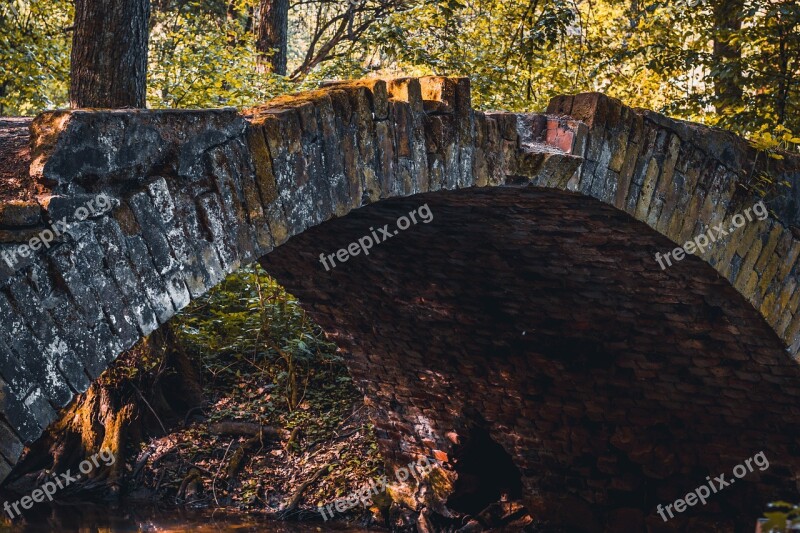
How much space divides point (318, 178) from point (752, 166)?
3045 millimetres

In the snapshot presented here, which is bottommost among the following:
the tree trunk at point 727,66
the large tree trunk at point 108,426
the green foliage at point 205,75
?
the large tree trunk at point 108,426

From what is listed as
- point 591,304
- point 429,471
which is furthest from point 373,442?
point 591,304

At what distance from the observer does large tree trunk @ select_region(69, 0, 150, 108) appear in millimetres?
4762

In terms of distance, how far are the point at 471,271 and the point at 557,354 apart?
1208 millimetres

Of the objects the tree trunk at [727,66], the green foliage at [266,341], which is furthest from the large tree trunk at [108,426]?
the tree trunk at [727,66]

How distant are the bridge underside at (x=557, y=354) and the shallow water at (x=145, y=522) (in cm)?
104

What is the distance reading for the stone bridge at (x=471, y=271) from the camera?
2.37 meters

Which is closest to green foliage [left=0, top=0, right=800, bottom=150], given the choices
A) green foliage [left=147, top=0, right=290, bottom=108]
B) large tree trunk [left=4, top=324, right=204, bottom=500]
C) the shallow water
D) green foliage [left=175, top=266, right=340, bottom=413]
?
green foliage [left=147, top=0, right=290, bottom=108]

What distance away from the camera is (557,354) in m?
6.45

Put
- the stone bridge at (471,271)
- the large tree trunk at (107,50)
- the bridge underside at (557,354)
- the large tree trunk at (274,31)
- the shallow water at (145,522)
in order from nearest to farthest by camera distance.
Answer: the stone bridge at (471,271)
the large tree trunk at (107,50)
the bridge underside at (557,354)
the shallow water at (145,522)
the large tree trunk at (274,31)

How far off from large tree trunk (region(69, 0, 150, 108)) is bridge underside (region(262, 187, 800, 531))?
1212 millimetres

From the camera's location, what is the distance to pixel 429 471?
24.8 ft

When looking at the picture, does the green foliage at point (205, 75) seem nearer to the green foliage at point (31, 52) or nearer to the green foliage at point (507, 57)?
the green foliage at point (507, 57)

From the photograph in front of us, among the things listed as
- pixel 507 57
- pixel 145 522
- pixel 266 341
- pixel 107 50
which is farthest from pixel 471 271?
pixel 266 341
